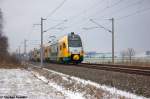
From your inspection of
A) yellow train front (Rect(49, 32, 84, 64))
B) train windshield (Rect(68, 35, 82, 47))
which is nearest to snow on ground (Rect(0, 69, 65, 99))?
yellow train front (Rect(49, 32, 84, 64))

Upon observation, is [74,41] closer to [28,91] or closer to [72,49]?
[72,49]

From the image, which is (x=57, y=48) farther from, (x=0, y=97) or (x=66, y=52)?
(x=0, y=97)

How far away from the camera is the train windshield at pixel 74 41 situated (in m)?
43.3

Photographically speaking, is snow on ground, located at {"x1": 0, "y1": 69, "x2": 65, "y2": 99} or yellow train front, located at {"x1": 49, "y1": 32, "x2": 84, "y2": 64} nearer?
snow on ground, located at {"x1": 0, "y1": 69, "x2": 65, "y2": 99}

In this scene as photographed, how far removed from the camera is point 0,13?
323 feet

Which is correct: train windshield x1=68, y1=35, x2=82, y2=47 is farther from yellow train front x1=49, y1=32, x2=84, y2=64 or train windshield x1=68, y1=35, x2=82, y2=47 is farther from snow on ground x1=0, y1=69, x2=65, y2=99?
snow on ground x1=0, y1=69, x2=65, y2=99

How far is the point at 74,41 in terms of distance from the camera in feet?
143

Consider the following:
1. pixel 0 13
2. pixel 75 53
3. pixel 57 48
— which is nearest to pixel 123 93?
pixel 75 53

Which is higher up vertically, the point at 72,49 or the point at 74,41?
the point at 74,41

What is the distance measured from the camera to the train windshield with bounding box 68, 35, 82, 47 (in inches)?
1703

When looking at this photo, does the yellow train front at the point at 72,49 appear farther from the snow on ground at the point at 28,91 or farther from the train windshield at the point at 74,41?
the snow on ground at the point at 28,91

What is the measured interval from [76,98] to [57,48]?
35878 mm

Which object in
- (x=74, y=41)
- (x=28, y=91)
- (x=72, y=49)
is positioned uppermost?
(x=74, y=41)

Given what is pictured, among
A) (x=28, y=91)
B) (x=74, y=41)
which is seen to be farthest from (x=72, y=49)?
(x=28, y=91)
